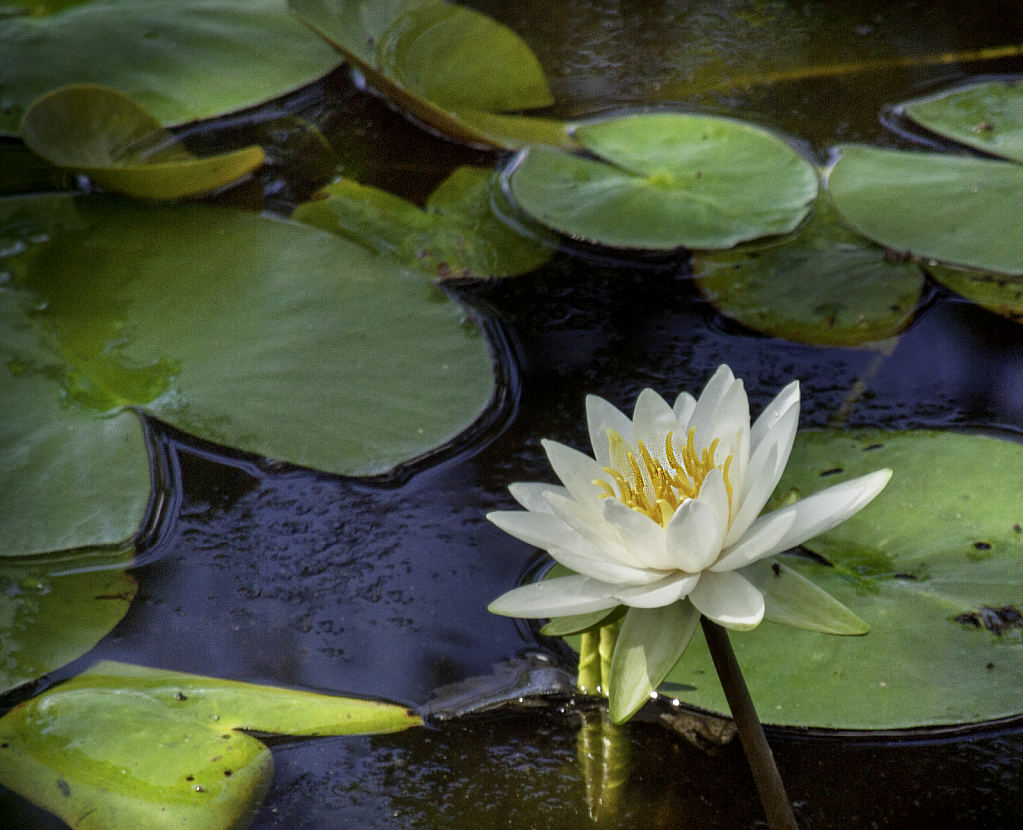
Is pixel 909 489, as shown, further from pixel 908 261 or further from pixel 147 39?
pixel 147 39

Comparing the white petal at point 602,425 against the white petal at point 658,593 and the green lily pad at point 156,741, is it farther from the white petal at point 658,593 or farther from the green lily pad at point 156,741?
the green lily pad at point 156,741

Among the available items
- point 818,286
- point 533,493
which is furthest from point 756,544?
point 818,286

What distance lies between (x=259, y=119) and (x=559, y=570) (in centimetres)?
172

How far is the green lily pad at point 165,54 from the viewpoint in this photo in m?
2.29

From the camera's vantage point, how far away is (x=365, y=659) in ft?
4.05

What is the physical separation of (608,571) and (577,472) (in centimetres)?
15

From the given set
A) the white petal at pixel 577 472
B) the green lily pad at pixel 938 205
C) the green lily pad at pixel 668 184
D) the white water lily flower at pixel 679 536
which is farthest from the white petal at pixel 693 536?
the green lily pad at pixel 938 205

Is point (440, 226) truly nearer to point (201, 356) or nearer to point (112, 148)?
point (201, 356)

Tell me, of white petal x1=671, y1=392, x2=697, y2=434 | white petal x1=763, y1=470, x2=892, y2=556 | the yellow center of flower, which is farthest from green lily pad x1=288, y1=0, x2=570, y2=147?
white petal x1=763, y1=470, x2=892, y2=556

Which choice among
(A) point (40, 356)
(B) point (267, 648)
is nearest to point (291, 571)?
(B) point (267, 648)

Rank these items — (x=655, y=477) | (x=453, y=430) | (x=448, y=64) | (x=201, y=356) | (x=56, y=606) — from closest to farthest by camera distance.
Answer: (x=655, y=477), (x=56, y=606), (x=453, y=430), (x=201, y=356), (x=448, y=64)

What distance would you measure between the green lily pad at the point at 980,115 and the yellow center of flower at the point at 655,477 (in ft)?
4.57

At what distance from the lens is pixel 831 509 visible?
95cm

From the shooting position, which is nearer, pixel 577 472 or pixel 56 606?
pixel 577 472
